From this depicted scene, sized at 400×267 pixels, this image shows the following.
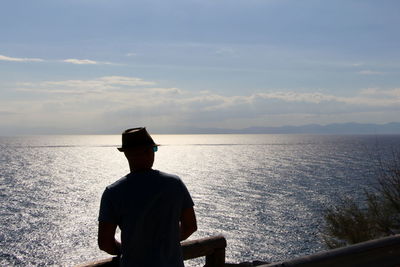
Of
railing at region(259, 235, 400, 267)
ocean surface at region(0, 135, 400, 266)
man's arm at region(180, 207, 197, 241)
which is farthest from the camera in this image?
ocean surface at region(0, 135, 400, 266)

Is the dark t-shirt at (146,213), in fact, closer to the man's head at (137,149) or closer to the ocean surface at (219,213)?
the man's head at (137,149)

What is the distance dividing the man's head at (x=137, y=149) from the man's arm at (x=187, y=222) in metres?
0.44

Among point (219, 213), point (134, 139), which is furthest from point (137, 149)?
point (219, 213)

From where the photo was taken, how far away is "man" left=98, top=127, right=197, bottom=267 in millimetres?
2652

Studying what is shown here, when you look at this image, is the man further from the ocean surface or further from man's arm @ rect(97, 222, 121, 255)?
the ocean surface

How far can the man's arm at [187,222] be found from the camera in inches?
114

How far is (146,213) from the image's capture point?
2.69 meters

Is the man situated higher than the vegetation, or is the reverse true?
the man

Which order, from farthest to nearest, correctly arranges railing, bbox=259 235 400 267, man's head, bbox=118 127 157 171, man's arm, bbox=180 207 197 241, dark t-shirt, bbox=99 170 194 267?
railing, bbox=259 235 400 267
man's arm, bbox=180 207 197 241
man's head, bbox=118 127 157 171
dark t-shirt, bbox=99 170 194 267

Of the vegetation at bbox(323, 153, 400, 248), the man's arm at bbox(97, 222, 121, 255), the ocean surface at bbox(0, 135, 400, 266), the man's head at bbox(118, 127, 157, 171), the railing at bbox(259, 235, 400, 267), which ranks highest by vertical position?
the man's head at bbox(118, 127, 157, 171)

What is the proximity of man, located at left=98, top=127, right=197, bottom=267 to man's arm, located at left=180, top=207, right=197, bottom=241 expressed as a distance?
23 millimetres

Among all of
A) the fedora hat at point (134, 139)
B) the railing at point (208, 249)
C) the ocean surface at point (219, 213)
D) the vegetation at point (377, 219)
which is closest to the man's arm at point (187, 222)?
the fedora hat at point (134, 139)

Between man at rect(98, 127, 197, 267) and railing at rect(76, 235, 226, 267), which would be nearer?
man at rect(98, 127, 197, 267)

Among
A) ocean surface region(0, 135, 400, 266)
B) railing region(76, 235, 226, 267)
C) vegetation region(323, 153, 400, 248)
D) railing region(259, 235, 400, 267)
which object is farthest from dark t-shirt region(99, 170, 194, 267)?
vegetation region(323, 153, 400, 248)
